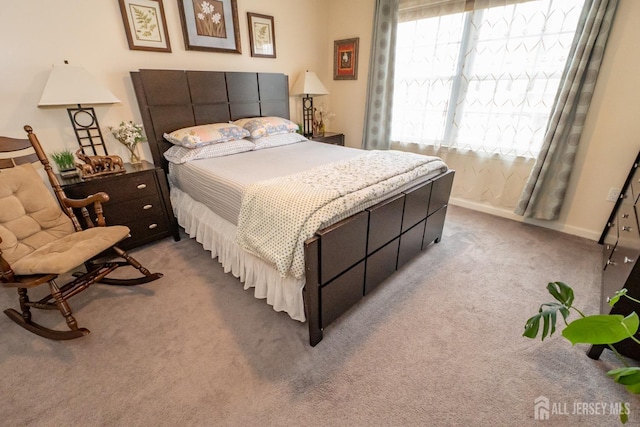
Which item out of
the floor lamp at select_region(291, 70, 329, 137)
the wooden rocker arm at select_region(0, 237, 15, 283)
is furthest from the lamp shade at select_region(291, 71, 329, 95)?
the wooden rocker arm at select_region(0, 237, 15, 283)

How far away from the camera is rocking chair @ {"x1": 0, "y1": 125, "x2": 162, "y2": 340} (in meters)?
1.47

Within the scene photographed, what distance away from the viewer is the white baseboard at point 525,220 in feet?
8.51

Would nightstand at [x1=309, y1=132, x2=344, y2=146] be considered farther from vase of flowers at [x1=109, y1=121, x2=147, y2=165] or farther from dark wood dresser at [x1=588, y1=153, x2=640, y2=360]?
dark wood dresser at [x1=588, y1=153, x2=640, y2=360]

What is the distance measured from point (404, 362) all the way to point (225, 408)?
0.88m

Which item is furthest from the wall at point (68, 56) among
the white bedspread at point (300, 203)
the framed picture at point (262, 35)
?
the white bedspread at point (300, 203)

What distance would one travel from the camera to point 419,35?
3033 millimetres

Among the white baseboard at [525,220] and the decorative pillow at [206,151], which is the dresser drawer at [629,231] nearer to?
the white baseboard at [525,220]

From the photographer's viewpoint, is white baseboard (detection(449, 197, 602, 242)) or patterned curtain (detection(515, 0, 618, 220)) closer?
patterned curtain (detection(515, 0, 618, 220))

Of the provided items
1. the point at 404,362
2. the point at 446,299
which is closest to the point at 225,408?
the point at 404,362

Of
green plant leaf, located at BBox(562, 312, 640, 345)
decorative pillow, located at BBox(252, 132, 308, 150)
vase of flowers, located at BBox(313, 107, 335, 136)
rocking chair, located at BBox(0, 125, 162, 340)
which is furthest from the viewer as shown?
vase of flowers, located at BBox(313, 107, 335, 136)

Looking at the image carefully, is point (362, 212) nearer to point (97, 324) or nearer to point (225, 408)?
point (225, 408)

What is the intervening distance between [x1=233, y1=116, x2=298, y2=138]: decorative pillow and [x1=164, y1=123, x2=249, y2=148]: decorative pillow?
16 centimetres

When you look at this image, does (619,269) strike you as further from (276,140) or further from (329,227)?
(276,140)

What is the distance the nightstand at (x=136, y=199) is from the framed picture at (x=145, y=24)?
1021mm
